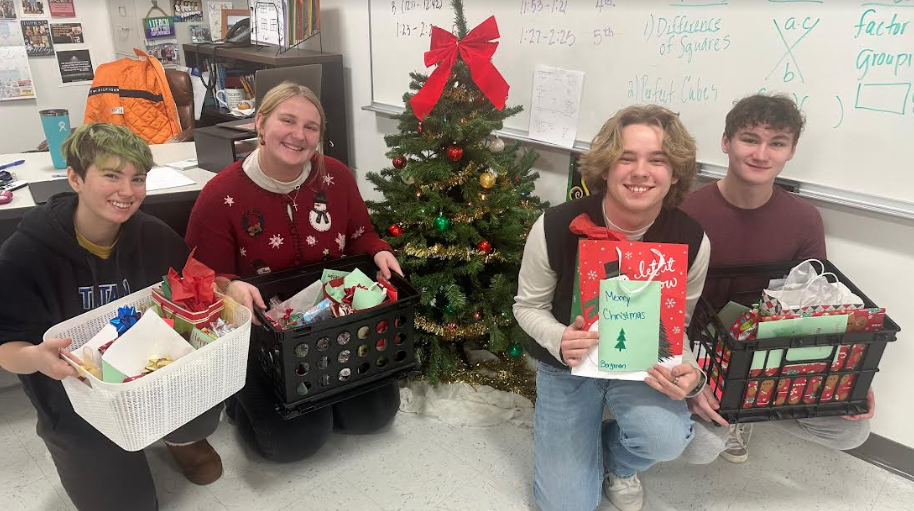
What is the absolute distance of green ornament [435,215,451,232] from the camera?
179 centimetres

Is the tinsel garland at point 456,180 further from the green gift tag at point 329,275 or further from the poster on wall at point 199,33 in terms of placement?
the poster on wall at point 199,33

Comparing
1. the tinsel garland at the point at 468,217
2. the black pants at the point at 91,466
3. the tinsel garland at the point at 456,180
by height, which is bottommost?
the black pants at the point at 91,466

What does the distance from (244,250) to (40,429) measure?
641 millimetres

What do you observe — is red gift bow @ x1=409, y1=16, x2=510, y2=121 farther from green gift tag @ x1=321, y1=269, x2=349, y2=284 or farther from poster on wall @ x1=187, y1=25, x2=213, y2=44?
poster on wall @ x1=187, y1=25, x2=213, y2=44

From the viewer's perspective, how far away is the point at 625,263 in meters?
1.31

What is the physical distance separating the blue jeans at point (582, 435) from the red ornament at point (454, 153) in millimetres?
665

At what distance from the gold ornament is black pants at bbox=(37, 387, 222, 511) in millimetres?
1195

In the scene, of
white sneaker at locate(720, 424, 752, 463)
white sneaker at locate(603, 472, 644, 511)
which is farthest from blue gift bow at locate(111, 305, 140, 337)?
white sneaker at locate(720, 424, 752, 463)

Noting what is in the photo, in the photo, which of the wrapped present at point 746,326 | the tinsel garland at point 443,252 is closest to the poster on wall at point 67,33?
the tinsel garland at point 443,252

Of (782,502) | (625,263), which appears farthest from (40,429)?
(782,502)

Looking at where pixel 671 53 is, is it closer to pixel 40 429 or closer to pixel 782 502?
pixel 782 502

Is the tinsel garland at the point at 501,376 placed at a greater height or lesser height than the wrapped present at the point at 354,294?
lesser

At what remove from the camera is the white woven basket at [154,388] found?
112cm

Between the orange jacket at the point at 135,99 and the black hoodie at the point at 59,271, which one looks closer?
the black hoodie at the point at 59,271
